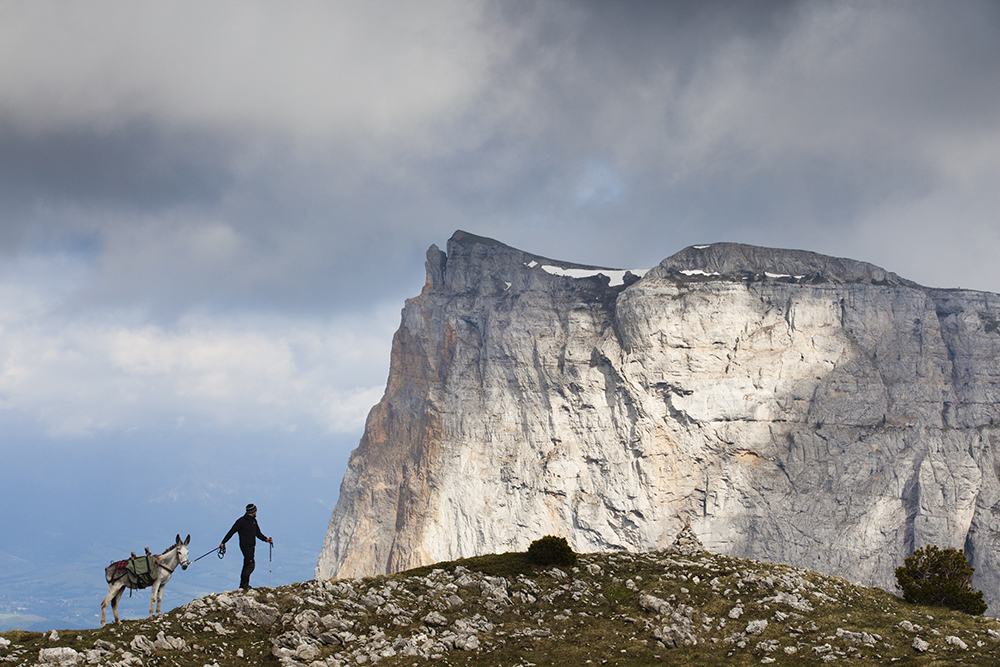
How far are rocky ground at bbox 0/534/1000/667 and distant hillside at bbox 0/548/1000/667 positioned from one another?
0.21 ft

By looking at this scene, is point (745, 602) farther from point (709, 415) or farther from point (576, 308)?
point (576, 308)

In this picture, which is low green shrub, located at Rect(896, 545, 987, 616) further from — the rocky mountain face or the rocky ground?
the rocky mountain face

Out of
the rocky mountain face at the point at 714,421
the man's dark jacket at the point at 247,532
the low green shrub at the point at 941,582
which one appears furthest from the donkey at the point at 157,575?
the rocky mountain face at the point at 714,421

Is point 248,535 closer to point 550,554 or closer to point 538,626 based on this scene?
point 538,626

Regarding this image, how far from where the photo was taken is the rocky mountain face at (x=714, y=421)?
113 metres

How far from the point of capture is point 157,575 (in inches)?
885

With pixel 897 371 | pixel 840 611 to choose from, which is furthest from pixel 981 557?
pixel 840 611

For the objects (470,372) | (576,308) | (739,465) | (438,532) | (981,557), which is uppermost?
(576,308)

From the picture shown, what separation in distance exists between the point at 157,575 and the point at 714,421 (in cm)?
11071

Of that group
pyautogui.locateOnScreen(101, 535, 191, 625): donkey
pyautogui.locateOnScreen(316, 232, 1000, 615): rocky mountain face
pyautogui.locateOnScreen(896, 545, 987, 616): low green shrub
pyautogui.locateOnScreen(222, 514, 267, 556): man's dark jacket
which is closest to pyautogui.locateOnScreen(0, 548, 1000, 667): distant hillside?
pyautogui.locateOnScreen(101, 535, 191, 625): donkey

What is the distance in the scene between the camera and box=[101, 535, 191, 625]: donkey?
21.9 meters

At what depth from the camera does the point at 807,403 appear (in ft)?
394

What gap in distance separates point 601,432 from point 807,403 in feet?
118

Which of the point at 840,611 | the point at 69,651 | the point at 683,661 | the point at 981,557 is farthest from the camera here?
the point at 981,557
